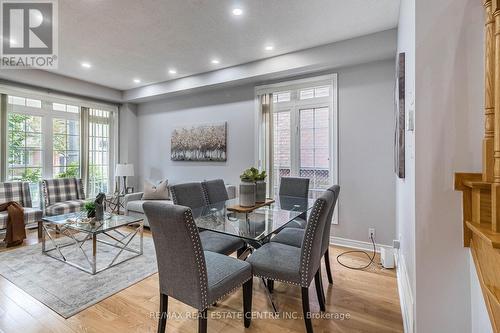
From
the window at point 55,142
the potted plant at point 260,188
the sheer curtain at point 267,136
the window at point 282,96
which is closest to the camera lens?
the potted plant at point 260,188

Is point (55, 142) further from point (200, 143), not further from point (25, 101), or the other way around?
point (200, 143)

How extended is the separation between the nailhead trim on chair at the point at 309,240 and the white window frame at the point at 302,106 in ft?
6.66

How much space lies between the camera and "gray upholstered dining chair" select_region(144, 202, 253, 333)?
143 centimetres

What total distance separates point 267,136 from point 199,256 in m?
2.92

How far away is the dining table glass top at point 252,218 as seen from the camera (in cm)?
201

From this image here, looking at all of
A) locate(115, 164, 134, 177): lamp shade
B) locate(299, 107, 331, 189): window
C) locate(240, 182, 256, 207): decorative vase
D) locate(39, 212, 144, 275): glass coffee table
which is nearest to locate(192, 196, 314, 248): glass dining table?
locate(240, 182, 256, 207): decorative vase

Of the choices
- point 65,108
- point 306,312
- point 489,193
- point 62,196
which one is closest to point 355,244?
point 306,312

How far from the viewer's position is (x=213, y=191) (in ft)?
10.2

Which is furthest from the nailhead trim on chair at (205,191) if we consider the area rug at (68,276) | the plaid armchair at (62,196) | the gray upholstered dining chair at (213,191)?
the plaid armchair at (62,196)

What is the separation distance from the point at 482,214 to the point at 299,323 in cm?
144

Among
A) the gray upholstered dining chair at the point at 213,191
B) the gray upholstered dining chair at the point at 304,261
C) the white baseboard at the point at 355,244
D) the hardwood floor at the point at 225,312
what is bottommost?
the hardwood floor at the point at 225,312

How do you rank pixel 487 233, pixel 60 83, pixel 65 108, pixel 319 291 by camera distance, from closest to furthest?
pixel 487 233 → pixel 319 291 → pixel 60 83 → pixel 65 108

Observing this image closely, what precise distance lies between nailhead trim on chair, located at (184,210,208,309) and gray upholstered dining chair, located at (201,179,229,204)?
5.10ft

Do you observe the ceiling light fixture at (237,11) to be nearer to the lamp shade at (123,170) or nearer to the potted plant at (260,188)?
the potted plant at (260,188)
